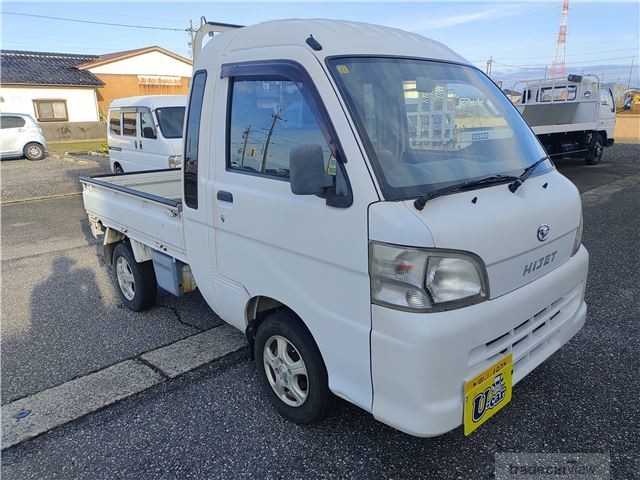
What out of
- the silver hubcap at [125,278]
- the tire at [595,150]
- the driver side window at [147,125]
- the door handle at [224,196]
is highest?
the driver side window at [147,125]

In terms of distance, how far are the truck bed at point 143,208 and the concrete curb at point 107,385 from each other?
0.77 meters

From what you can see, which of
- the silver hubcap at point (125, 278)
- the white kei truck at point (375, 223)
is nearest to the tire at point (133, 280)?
the silver hubcap at point (125, 278)

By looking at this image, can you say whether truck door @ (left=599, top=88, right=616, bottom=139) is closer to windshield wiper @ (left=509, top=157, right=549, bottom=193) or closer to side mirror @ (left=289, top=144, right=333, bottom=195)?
windshield wiper @ (left=509, top=157, right=549, bottom=193)

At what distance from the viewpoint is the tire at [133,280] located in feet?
13.4

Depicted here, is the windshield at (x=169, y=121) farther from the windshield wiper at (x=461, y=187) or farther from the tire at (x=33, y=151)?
the tire at (x=33, y=151)

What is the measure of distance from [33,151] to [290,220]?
18422mm

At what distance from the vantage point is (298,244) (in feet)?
7.32

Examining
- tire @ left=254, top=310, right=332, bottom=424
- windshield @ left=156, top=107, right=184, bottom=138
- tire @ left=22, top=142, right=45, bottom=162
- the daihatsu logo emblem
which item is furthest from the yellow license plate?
tire @ left=22, top=142, right=45, bottom=162

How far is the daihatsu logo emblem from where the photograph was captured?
2.18 metres

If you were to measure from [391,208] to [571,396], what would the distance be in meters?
1.87

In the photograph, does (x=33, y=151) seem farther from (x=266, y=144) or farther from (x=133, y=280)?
(x=266, y=144)

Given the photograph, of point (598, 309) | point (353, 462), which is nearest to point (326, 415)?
point (353, 462)

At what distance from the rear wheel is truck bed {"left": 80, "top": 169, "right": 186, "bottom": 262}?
48.3ft

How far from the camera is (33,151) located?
17047 millimetres
